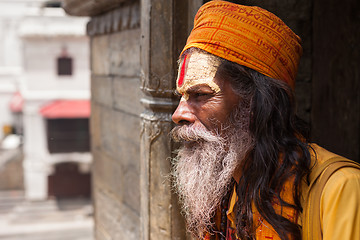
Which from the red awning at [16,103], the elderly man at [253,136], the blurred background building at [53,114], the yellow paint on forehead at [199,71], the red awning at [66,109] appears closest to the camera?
the elderly man at [253,136]

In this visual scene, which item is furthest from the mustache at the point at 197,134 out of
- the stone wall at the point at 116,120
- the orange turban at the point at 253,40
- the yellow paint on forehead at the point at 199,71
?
the stone wall at the point at 116,120

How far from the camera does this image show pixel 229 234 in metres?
1.79

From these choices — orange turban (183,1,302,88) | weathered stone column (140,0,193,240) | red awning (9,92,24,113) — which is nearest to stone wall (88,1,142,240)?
weathered stone column (140,0,193,240)

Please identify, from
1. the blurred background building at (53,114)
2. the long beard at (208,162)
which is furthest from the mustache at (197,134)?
the blurred background building at (53,114)

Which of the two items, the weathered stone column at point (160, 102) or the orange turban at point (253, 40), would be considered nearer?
the orange turban at point (253, 40)

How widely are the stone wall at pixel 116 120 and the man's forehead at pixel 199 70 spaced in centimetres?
120

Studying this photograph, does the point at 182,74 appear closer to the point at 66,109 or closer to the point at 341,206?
the point at 341,206

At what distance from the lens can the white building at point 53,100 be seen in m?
20.0

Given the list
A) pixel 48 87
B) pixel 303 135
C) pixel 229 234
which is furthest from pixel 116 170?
pixel 48 87

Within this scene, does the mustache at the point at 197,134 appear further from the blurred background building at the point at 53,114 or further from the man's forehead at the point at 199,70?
the blurred background building at the point at 53,114

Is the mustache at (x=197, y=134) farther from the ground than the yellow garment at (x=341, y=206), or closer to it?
farther from the ground

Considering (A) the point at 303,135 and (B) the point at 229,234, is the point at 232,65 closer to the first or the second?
(A) the point at 303,135

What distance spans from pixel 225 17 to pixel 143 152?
910 mm

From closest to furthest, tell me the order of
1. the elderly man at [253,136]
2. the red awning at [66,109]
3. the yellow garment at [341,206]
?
the yellow garment at [341,206], the elderly man at [253,136], the red awning at [66,109]
